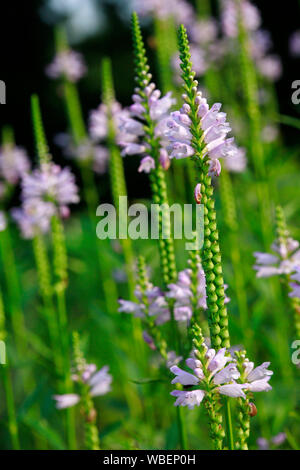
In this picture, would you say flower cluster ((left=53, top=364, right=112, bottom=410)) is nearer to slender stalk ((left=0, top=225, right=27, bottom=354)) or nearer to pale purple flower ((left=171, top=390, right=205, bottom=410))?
pale purple flower ((left=171, top=390, right=205, bottom=410))

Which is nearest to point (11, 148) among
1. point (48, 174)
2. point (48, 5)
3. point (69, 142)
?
point (69, 142)

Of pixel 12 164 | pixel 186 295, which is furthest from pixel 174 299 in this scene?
pixel 12 164

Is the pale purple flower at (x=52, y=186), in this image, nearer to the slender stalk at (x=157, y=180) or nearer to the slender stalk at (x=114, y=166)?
the slender stalk at (x=114, y=166)

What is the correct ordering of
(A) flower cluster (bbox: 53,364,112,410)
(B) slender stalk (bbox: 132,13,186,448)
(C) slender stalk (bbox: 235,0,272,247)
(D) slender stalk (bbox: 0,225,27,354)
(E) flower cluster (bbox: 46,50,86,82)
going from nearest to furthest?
(B) slender stalk (bbox: 132,13,186,448)
(A) flower cluster (bbox: 53,364,112,410)
(C) slender stalk (bbox: 235,0,272,247)
(D) slender stalk (bbox: 0,225,27,354)
(E) flower cluster (bbox: 46,50,86,82)

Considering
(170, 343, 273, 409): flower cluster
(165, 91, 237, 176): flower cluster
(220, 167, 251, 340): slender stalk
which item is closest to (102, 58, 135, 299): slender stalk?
(220, 167, 251, 340): slender stalk

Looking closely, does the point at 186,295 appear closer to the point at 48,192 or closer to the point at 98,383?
the point at 98,383
